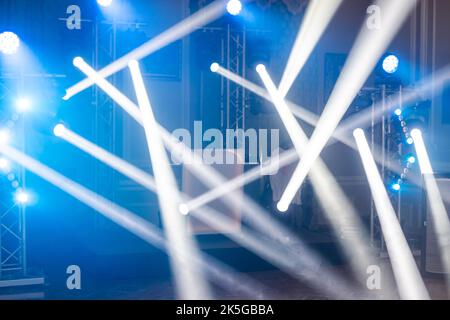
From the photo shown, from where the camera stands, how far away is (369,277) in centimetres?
382

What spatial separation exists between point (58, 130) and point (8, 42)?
90 centimetres

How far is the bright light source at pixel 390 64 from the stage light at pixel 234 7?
1.60 meters

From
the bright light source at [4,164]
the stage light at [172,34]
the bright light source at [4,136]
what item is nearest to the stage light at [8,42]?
the bright light source at [4,136]

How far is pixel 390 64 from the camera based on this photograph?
4.61 meters

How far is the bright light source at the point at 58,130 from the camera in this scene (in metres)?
4.07

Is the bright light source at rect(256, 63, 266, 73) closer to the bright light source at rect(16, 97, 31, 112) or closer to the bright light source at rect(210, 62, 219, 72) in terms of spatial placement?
the bright light source at rect(210, 62, 219, 72)

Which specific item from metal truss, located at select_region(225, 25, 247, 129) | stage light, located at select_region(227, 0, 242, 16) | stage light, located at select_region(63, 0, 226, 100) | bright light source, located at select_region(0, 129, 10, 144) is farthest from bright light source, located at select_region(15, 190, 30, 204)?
stage light, located at select_region(227, 0, 242, 16)

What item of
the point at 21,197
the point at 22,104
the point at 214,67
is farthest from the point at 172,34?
the point at 21,197

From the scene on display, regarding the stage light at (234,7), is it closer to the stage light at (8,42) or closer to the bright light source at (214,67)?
the bright light source at (214,67)

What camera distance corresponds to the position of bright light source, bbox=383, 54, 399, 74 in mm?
4582

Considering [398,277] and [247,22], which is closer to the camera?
[398,277]

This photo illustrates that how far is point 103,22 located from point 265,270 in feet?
9.07
